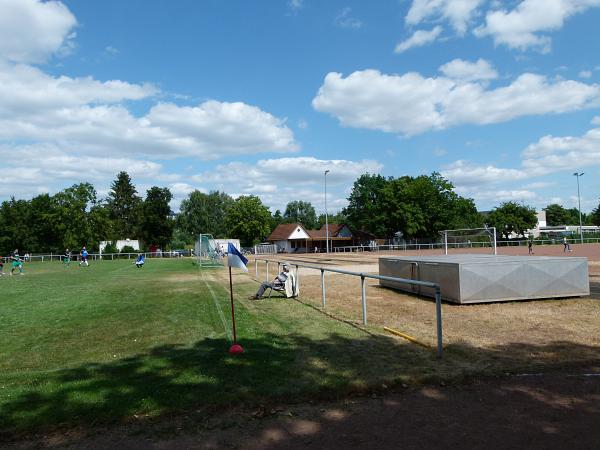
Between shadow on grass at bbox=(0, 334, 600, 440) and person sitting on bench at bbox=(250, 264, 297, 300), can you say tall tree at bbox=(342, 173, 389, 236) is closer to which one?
person sitting on bench at bbox=(250, 264, 297, 300)

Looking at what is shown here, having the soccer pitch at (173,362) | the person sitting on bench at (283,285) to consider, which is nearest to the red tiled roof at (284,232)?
the person sitting on bench at (283,285)

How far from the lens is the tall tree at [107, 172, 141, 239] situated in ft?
283

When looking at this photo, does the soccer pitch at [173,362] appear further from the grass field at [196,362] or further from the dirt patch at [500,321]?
the dirt patch at [500,321]

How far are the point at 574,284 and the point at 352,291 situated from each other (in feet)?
21.1

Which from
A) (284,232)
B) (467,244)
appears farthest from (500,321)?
(284,232)

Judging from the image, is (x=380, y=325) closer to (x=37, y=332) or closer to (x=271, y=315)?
(x=271, y=315)

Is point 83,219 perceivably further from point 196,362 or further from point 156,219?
point 196,362

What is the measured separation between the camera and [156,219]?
3209 inches

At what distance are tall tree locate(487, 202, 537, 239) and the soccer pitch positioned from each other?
258ft

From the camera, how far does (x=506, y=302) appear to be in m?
11.1

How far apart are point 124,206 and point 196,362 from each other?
290ft

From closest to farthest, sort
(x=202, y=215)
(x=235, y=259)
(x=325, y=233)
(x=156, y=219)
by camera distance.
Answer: (x=235, y=259), (x=156, y=219), (x=325, y=233), (x=202, y=215)

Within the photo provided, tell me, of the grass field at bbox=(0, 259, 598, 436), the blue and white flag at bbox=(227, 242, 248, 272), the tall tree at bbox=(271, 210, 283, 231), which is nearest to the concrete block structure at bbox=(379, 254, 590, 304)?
the grass field at bbox=(0, 259, 598, 436)

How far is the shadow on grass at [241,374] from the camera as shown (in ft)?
15.2
